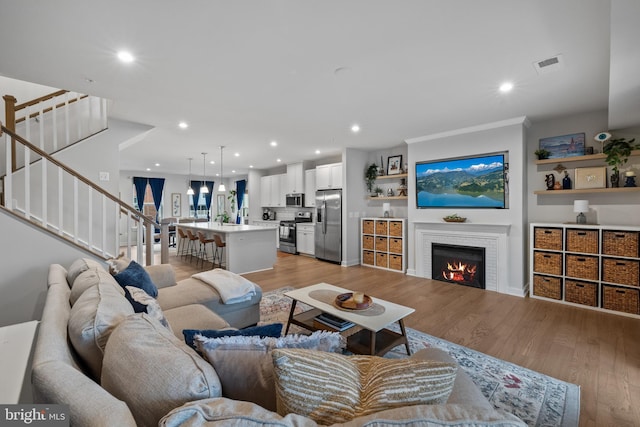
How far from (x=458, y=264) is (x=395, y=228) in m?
1.34

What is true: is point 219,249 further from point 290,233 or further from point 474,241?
point 474,241

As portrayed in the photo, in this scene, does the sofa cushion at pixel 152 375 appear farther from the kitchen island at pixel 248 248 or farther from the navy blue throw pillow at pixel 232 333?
the kitchen island at pixel 248 248

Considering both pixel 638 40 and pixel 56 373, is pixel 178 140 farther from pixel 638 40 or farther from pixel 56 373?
pixel 638 40

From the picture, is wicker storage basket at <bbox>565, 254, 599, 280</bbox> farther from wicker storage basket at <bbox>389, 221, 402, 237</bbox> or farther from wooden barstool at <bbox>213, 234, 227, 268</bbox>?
wooden barstool at <bbox>213, 234, 227, 268</bbox>

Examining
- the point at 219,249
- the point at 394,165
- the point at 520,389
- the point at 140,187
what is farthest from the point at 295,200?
the point at 520,389

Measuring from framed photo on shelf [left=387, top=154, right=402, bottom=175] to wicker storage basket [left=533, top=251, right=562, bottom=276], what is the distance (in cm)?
277

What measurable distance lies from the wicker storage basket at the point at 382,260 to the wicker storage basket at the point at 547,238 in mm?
2529

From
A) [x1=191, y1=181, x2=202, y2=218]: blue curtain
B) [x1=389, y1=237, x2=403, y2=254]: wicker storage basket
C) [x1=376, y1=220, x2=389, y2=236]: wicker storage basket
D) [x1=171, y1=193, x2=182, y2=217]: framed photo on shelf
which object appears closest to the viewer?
[x1=389, y1=237, x2=403, y2=254]: wicker storage basket

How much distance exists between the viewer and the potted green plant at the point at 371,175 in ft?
20.3

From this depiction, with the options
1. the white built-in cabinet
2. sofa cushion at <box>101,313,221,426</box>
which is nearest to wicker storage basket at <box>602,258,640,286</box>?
sofa cushion at <box>101,313,221,426</box>

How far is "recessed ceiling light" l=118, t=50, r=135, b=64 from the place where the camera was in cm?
234

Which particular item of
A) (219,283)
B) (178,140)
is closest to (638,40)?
(219,283)

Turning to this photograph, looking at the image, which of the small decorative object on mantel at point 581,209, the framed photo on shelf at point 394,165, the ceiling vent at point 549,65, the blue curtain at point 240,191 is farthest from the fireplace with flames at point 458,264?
the blue curtain at point 240,191

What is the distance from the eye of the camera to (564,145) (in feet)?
Answer: 13.2
